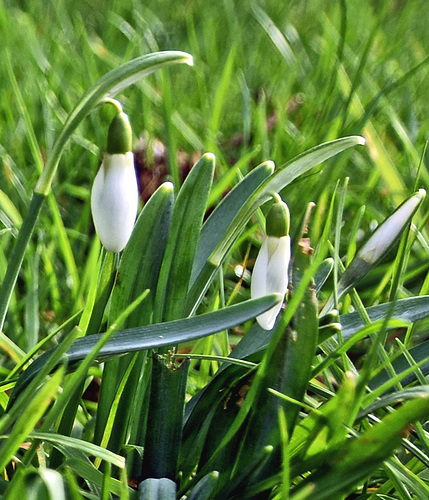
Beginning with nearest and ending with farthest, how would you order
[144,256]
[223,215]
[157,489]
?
[157,489] < [144,256] < [223,215]

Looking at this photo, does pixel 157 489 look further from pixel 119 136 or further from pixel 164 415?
pixel 119 136

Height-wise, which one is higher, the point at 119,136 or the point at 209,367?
the point at 119,136

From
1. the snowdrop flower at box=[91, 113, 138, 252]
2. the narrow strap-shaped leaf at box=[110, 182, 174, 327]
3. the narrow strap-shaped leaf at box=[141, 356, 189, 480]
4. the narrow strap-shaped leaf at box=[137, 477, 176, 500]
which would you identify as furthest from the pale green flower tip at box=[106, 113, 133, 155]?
the narrow strap-shaped leaf at box=[137, 477, 176, 500]

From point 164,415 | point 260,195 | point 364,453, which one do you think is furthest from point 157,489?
point 260,195

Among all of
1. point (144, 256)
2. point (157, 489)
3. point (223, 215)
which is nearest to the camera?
point (157, 489)

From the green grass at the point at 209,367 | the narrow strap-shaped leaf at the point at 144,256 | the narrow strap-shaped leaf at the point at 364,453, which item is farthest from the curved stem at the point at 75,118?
the narrow strap-shaped leaf at the point at 364,453

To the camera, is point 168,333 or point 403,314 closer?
point 168,333
